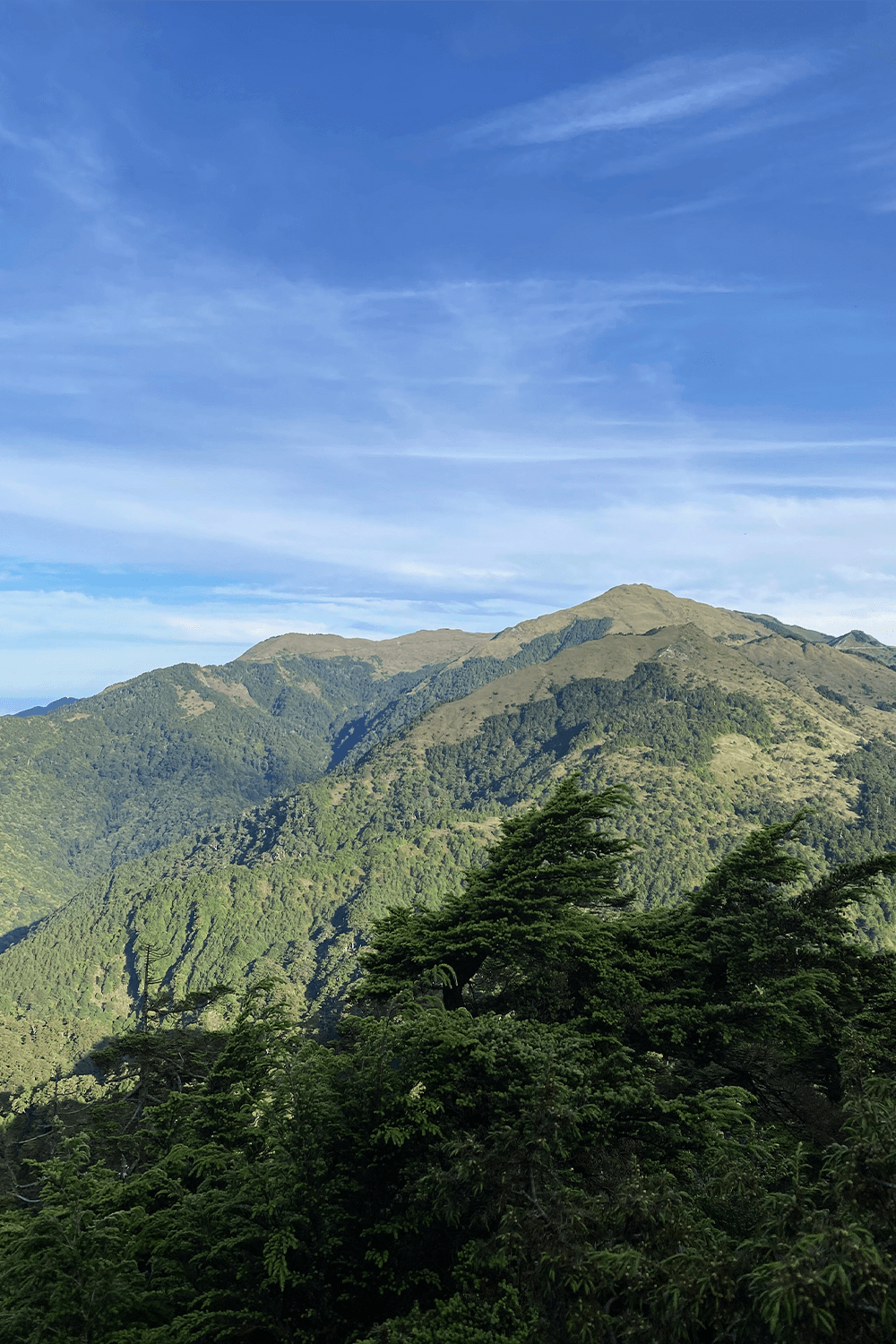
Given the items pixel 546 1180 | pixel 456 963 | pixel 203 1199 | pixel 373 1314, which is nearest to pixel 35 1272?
pixel 203 1199

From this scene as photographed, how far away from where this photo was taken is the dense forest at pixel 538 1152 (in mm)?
8352

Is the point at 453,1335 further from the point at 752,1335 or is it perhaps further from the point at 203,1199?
the point at 203,1199

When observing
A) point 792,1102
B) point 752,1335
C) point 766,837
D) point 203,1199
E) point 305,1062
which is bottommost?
point 792,1102

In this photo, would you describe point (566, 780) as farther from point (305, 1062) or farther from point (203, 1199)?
point (203, 1199)

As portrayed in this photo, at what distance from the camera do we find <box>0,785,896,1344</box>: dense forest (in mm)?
8352

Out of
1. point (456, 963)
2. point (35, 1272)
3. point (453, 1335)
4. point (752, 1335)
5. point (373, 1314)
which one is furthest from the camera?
point (456, 963)

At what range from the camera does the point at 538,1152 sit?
10961 millimetres

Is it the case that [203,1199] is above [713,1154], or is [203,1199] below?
below

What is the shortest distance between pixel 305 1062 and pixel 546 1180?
721 centimetres

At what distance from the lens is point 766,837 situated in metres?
25.2

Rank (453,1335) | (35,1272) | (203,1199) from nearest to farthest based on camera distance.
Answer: (453,1335) → (35,1272) → (203,1199)

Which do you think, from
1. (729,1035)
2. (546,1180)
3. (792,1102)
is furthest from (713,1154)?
(792,1102)

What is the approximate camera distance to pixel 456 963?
2491 centimetres

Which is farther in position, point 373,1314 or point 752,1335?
point 373,1314
